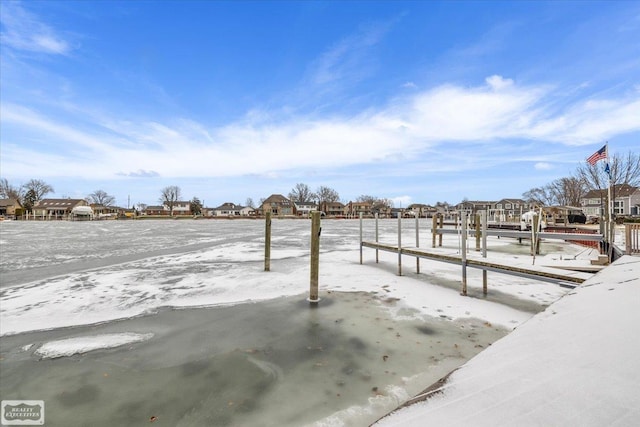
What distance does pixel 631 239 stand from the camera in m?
9.70

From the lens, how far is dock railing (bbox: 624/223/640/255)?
931 centimetres

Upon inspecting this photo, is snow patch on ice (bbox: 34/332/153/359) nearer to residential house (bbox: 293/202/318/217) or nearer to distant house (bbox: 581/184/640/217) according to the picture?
distant house (bbox: 581/184/640/217)

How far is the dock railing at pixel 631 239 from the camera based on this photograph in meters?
9.31

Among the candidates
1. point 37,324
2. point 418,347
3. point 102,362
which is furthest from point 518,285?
point 37,324

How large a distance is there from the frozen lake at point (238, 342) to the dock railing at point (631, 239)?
3.72 meters

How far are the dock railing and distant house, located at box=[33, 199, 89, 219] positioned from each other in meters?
118

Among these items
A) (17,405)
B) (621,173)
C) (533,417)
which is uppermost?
(621,173)

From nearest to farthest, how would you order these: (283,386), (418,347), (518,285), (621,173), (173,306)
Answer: (283,386)
(418,347)
(173,306)
(518,285)
(621,173)

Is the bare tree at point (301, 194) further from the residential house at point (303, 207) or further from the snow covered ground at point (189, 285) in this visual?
the snow covered ground at point (189, 285)

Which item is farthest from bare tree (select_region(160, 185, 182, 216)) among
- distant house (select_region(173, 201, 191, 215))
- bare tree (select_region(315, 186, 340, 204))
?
Answer: bare tree (select_region(315, 186, 340, 204))

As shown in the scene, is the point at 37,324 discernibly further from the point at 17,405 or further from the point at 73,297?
the point at 17,405

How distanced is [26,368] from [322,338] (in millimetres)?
4216

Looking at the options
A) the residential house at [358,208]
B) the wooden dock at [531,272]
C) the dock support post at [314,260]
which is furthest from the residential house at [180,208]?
Answer: the wooden dock at [531,272]

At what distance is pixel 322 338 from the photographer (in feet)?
16.9
